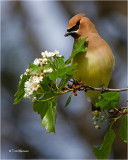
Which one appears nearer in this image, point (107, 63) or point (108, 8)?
point (107, 63)

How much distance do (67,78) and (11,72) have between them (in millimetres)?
5319

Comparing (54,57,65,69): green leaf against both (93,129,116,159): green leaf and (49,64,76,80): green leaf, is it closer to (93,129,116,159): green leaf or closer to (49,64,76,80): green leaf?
(49,64,76,80): green leaf

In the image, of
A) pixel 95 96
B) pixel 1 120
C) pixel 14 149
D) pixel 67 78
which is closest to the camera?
pixel 67 78

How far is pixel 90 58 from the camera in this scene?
11.7 ft

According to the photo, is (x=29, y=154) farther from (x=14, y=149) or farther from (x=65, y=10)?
(x=65, y=10)

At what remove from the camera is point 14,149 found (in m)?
7.26

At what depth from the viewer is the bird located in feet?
11.7

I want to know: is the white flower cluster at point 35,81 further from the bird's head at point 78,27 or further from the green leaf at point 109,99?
the bird's head at point 78,27

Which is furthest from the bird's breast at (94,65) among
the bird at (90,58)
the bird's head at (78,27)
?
the bird's head at (78,27)

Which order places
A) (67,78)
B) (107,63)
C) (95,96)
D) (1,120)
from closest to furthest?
(67,78)
(107,63)
(95,96)
(1,120)

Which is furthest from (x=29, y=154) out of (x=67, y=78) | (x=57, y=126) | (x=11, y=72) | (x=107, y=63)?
(x=67, y=78)

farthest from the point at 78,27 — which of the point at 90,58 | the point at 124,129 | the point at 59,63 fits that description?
the point at 124,129

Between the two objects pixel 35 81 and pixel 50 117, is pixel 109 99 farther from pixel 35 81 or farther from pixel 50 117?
pixel 35 81

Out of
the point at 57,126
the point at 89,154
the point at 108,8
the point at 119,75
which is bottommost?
the point at 89,154
